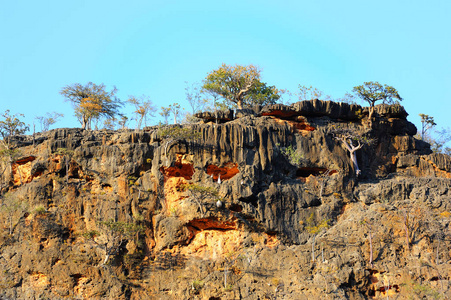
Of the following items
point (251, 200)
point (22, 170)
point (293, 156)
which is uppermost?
point (293, 156)

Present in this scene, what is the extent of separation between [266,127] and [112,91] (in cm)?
1974

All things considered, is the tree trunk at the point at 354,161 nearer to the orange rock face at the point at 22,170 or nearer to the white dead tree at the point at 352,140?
the white dead tree at the point at 352,140

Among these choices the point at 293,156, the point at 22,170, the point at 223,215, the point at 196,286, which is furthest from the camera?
the point at 22,170

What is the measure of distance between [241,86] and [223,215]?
18817 mm

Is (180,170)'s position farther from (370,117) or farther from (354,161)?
(370,117)

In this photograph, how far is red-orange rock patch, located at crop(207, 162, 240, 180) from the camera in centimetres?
4156

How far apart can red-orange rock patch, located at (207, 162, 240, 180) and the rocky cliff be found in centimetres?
8

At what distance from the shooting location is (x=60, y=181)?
42281 mm

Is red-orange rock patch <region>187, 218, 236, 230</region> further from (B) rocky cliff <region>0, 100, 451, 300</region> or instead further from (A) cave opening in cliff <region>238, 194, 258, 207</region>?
(A) cave opening in cliff <region>238, 194, 258, 207</region>

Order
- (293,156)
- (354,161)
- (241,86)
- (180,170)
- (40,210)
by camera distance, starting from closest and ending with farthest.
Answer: (40,210)
(180,170)
(293,156)
(354,161)
(241,86)

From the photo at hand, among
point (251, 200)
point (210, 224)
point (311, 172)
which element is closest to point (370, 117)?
point (311, 172)

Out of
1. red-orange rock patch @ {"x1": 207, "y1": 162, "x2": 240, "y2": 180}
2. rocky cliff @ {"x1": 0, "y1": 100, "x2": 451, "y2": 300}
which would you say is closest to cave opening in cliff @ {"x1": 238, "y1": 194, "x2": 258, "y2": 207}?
rocky cliff @ {"x1": 0, "y1": 100, "x2": 451, "y2": 300}

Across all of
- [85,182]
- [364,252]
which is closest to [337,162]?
[364,252]

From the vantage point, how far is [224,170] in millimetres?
→ 41812
